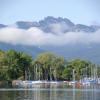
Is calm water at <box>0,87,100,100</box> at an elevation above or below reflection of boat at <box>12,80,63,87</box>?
below

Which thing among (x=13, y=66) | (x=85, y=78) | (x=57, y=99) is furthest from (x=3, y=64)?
(x=57, y=99)

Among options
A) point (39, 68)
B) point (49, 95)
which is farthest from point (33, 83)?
point (49, 95)

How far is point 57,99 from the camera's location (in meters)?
64.3

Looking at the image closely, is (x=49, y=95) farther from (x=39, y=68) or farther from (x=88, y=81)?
(x=39, y=68)

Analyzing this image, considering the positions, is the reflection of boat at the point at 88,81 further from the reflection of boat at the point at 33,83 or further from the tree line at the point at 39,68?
the reflection of boat at the point at 33,83

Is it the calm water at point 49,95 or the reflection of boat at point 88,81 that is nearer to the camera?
the calm water at point 49,95

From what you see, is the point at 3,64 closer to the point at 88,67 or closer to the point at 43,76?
the point at 43,76

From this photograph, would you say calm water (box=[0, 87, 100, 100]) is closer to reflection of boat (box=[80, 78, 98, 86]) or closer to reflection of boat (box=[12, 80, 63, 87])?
reflection of boat (box=[12, 80, 63, 87])

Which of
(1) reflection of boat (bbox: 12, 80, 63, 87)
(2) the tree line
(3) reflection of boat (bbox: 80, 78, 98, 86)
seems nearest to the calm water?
(1) reflection of boat (bbox: 12, 80, 63, 87)

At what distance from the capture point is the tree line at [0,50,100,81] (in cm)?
15612

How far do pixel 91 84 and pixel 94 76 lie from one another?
7.00 m

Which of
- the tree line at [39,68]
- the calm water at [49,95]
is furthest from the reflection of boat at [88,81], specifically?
the calm water at [49,95]

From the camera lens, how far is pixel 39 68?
160 metres

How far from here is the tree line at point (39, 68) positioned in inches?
6147
